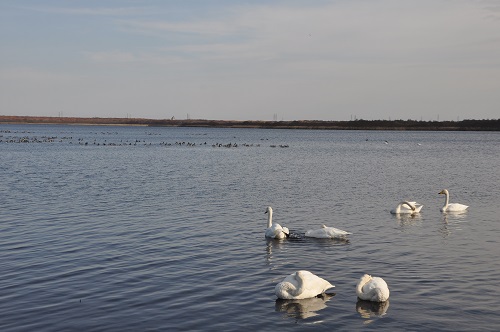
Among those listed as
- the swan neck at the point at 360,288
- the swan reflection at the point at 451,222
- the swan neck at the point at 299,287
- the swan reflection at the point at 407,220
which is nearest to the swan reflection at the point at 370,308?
the swan neck at the point at 360,288

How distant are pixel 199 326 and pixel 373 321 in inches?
149

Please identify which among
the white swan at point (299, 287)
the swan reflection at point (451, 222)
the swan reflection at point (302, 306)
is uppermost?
the white swan at point (299, 287)

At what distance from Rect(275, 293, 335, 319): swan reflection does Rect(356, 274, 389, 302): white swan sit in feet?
2.85

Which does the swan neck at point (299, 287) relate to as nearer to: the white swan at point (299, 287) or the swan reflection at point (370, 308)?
the white swan at point (299, 287)

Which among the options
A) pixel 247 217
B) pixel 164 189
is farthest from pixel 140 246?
pixel 164 189

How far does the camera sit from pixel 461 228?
23672 millimetres

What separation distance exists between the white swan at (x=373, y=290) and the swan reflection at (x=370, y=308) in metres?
0.10

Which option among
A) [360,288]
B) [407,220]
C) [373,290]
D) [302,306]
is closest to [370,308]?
[373,290]

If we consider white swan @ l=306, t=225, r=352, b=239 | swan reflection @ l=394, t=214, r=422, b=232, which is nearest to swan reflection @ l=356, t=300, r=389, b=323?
white swan @ l=306, t=225, r=352, b=239

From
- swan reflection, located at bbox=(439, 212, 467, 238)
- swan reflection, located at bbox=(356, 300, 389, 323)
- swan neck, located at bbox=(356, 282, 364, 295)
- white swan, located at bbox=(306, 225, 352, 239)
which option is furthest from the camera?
swan reflection, located at bbox=(439, 212, 467, 238)

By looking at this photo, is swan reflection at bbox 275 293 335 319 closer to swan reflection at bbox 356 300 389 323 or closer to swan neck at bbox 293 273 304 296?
swan neck at bbox 293 273 304 296

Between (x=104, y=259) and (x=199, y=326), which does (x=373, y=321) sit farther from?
(x=104, y=259)

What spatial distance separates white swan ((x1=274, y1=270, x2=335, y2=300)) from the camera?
1383 centimetres

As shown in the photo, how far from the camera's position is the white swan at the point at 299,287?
1383 centimetres
